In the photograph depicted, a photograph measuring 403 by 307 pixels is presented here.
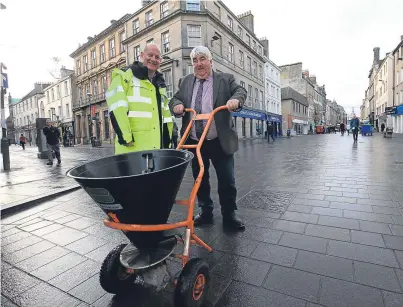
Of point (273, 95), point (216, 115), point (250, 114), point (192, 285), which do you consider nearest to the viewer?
point (192, 285)

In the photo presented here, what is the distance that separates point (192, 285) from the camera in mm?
1497

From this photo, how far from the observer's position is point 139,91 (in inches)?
97.2

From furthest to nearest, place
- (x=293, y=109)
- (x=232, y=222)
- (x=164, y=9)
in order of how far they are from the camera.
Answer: (x=293, y=109) → (x=164, y=9) → (x=232, y=222)

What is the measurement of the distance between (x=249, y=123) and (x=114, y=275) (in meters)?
30.6

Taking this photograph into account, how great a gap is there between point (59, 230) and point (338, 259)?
118 inches

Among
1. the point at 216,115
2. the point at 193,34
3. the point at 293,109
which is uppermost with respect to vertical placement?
the point at 193,34

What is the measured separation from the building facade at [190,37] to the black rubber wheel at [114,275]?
20143 mm

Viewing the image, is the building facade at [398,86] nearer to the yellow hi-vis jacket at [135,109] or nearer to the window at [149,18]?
the window at [149,18]

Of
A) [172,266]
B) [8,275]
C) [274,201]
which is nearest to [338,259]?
[172,266]

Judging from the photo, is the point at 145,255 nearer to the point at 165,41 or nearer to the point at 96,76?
the point at 165,41

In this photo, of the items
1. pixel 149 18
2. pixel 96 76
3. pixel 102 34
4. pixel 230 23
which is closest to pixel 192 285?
pixel 149 18

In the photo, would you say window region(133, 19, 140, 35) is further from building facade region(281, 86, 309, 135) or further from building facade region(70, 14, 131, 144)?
building facade region(281, 86, 309, 135)

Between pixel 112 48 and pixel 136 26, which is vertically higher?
pixel 136 26

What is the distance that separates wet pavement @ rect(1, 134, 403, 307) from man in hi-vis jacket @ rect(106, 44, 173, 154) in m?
1.10
